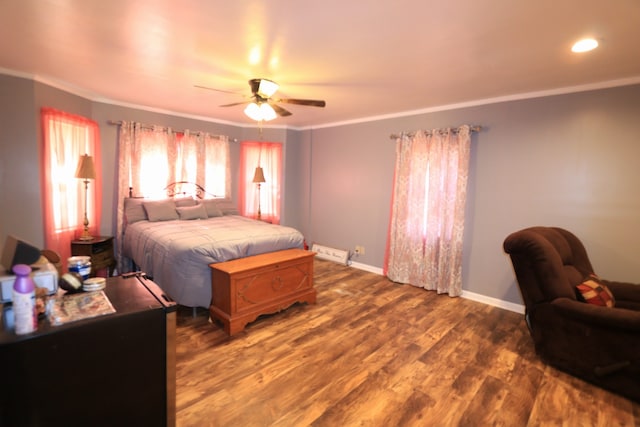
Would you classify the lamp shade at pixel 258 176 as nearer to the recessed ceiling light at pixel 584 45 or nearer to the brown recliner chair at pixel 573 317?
the brown recliner chair at pixel 573 317

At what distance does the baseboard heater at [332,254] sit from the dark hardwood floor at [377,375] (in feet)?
5.85

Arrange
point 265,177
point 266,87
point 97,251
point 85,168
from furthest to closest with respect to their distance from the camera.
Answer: point 265,177
point 97,251
point 85,168
point 266,87

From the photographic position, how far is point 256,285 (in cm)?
286

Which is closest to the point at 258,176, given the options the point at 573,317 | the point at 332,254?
the point at 332,254

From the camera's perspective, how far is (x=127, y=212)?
13.3 ft

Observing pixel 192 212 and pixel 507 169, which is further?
pixel 192 212

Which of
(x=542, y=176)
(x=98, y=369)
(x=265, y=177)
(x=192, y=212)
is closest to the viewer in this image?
(x=98, y=369)

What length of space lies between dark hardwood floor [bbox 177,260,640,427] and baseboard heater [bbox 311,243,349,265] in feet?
5.85

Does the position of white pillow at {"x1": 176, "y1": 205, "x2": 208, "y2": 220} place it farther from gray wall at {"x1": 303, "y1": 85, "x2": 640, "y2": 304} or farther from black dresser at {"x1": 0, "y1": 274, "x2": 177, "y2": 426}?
black dresser at {"x1": 0, "y1": 274, "x2": 177, "y2": 426}

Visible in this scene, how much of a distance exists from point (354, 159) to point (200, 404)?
388 centimetres

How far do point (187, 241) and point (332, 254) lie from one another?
2783mm

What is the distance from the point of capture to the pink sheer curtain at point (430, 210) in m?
3.69

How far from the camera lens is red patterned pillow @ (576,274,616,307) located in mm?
2307

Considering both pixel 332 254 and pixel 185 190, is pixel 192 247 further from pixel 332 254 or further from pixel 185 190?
pixel 332 254
